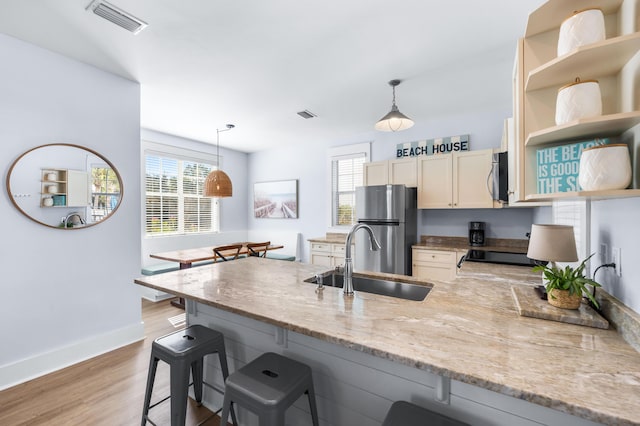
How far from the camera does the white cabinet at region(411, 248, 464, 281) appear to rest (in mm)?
3490

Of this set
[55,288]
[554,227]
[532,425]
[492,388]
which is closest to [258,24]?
[554,227]

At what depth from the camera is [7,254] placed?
220cm

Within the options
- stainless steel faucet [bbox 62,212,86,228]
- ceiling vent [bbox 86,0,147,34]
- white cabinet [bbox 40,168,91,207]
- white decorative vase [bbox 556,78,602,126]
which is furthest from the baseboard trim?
white decorative vase [bbox 556,78,602,126]

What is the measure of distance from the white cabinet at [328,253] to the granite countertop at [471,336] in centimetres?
290

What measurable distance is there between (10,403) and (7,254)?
1.07 metres

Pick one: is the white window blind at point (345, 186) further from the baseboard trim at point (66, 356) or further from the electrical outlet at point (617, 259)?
the electrical outlet at point (617, 259)

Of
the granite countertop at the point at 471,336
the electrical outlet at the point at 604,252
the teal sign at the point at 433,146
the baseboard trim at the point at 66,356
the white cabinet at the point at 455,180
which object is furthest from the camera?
the teal sign at the point at 433,146

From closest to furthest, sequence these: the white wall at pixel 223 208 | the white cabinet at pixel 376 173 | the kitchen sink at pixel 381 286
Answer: the kitchen sink at pixel 381 286
the white cabinet at pixel 376 173
the white wall at pixel 223 208

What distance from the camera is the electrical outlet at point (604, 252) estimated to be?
1204 mm

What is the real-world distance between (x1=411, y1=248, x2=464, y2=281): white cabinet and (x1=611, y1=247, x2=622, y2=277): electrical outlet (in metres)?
2.38

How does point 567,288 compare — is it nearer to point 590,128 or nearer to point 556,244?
point 556,244

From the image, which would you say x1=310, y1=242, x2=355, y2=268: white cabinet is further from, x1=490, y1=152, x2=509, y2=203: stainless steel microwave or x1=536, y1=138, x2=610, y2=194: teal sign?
x1=536, y1=138, x2=610, y2=194: teal sign

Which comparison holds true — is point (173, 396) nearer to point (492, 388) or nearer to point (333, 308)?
point (333, 308)

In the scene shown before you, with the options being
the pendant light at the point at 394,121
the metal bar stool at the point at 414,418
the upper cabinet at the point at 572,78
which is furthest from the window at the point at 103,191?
the upper cabinet at the point at 572,78
